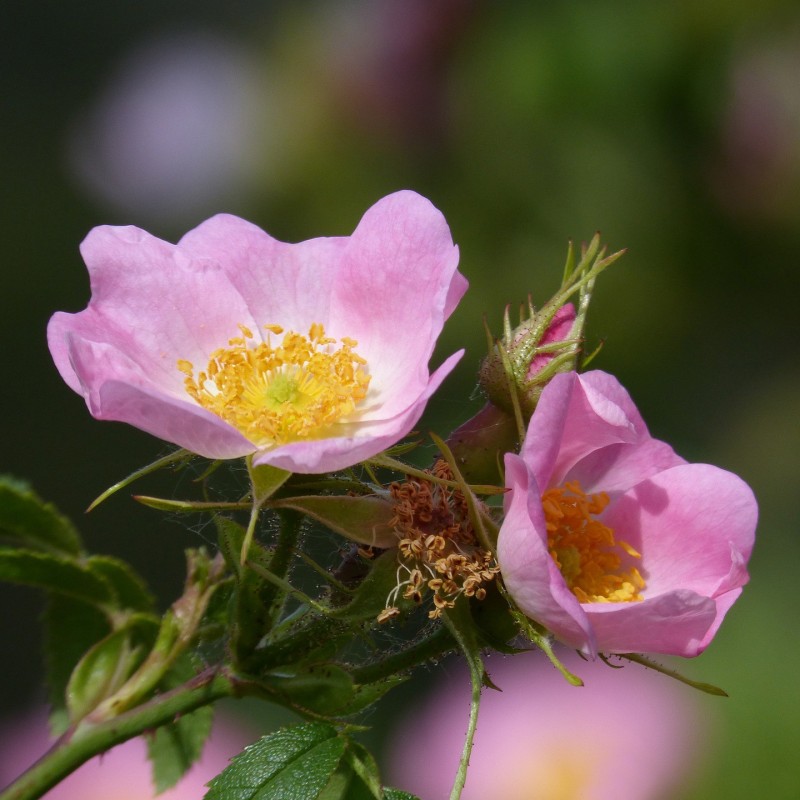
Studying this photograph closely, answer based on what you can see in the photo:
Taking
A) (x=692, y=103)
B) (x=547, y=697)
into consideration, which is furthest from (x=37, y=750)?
(x=692, y=103)

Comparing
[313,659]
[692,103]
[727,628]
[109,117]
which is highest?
[692,103]

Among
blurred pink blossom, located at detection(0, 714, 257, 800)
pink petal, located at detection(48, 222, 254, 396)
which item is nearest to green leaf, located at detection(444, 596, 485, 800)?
pink petal, located at detection(48, 222, 254, 396)

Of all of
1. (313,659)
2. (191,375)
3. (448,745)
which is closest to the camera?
(313,659)

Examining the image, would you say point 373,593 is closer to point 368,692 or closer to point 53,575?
point 368,692

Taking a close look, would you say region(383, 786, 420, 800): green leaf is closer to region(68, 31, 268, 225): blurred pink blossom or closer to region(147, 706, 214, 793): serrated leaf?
region(147, 706, 214, 793): serrated leaf

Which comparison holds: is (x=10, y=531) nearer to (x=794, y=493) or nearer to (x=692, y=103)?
(x=692, y=103)
